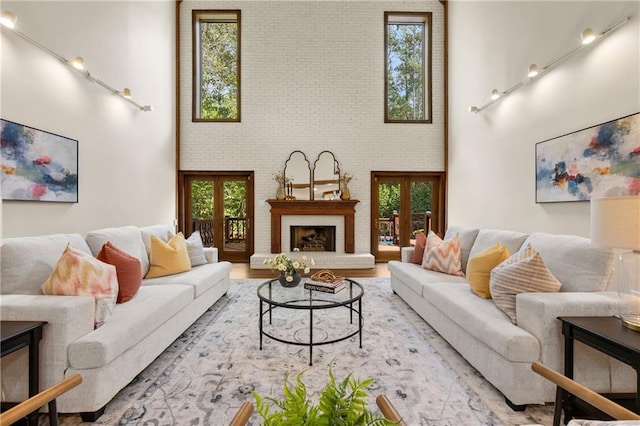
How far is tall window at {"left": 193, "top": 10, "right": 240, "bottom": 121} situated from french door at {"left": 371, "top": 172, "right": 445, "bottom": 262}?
3.38 m

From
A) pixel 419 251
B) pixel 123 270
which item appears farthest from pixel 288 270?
pixel 419 251

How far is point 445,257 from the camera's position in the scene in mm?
3379

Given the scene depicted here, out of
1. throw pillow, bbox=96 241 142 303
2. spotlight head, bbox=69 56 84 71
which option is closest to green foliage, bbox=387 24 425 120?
spotlight head, bbox=69 56 84 71

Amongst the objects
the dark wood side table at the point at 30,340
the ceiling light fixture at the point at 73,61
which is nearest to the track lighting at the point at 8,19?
the ceiling light fixture at the point at 73,61

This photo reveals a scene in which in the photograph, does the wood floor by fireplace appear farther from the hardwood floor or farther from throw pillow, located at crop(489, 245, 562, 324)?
throw pillow, located at crop(489, 245, 562, 324)

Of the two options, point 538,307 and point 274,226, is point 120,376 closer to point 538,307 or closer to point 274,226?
point 538,307

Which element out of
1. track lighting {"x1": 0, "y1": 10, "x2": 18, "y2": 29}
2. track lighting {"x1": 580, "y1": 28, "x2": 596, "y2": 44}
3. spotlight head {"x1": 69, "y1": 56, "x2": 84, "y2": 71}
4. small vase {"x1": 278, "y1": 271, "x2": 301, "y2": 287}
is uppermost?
track lighting {"x1": 580, "y1": 28, "x2": 596, "y2": 44}

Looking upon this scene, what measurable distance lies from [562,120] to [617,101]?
55 cm

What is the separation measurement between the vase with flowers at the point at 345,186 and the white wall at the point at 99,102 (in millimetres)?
3200

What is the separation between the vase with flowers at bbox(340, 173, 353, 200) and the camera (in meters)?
5.97

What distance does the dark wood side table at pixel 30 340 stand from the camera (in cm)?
147

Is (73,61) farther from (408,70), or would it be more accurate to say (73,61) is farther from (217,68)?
(408,70)

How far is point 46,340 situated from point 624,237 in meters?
2.99

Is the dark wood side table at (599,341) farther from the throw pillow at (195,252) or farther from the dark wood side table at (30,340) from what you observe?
the throw pillow at (195,252)
